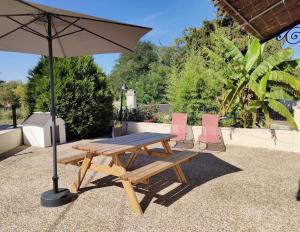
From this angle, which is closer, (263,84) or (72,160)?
(72,160)

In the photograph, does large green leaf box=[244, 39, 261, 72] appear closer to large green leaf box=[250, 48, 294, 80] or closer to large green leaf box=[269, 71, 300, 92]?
large green leaf box=[250, 48, 294, 80]

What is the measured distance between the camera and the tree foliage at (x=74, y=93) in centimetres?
896

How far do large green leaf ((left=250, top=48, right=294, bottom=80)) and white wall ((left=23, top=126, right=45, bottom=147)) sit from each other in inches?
276

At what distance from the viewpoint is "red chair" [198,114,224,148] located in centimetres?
792

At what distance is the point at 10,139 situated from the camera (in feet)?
26.4

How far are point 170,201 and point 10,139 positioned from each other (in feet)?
19.9

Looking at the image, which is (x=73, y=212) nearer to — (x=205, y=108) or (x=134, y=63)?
(x=205, y=108)

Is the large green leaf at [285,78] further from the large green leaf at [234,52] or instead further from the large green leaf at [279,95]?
the large green leaf at [234,52]

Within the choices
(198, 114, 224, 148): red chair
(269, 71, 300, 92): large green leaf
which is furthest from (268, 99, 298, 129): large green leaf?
(198, 114, 224, 148): red chair

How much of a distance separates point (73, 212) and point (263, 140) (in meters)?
6.49

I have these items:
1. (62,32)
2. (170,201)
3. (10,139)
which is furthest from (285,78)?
(10,139)

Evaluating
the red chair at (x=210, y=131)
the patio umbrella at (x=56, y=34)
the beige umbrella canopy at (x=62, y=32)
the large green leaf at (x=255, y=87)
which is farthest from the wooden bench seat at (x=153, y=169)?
the large green leaf at (x=255, y=87)

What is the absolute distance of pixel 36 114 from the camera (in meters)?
8.88

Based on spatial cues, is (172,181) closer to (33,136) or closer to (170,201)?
(170,201)
